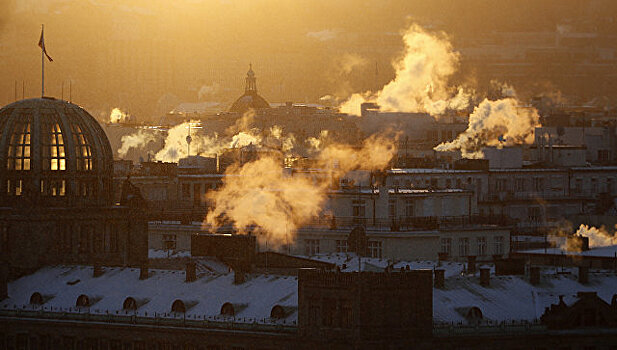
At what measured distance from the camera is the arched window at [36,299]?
6467 inches

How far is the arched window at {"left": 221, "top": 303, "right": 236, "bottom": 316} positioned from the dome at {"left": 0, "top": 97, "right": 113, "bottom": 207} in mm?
33867

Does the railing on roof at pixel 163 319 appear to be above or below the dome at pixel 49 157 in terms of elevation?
below

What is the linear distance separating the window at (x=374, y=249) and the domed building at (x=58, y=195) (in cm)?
1966

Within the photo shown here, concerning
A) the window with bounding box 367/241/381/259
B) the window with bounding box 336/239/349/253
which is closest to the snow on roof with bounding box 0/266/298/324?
the window with bounding box 336/239/349/253

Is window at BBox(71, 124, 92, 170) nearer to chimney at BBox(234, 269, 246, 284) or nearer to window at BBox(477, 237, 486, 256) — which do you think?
chimney at BBox(234, 269, 246, 284)

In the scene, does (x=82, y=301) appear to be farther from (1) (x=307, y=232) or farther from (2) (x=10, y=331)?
(1) (x=307, y=232)

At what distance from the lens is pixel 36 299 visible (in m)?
164

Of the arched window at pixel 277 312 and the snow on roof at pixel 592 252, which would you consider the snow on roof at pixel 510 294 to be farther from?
the snow on roof at pixel 592 252

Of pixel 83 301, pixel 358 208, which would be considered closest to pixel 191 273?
pixel 83 301

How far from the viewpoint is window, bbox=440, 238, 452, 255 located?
193500 mm

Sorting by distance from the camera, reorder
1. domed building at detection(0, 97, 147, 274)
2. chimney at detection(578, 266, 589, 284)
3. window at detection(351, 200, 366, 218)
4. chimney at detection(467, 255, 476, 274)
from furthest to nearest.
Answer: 1. window at detection(351, 200, 366, 218)
2. domed building at detection(0, 97, 147, 274)
3. chimney at detection(467, 255, 476, 274)
4. chimney at detection(578, 266, 589, 284)

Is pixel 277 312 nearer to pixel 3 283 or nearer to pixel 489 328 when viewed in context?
pixel 489 328

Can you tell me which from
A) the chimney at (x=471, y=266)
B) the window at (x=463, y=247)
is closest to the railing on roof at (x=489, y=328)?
the chimney at (x=471, y=266)

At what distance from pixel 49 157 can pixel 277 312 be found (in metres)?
40.8
